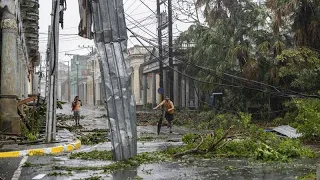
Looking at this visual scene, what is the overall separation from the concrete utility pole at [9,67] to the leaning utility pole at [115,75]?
6867mm

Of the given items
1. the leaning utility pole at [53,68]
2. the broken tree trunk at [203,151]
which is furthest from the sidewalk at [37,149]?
the broken tree trunk at [203,151]

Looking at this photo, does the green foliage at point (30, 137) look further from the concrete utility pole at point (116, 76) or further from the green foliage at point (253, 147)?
the concrete utility pole at point (116, 76)

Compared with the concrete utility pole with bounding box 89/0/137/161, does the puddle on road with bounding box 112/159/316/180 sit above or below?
below

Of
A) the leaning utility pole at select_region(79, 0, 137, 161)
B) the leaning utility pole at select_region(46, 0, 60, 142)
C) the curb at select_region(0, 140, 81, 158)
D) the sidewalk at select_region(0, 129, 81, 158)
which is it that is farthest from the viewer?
the leaning utility pole at select_region(46, 0, 60, 142)

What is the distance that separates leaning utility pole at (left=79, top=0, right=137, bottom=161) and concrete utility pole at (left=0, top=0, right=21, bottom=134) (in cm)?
687

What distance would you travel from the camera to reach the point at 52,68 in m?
14.3

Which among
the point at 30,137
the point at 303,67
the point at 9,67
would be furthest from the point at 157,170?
the point at 303,67

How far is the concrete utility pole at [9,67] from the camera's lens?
1578cm

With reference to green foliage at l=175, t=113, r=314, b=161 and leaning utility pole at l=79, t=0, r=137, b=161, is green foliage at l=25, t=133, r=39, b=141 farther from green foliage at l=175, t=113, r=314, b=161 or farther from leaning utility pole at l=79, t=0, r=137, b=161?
leaning utility pole at l=79, t=0, r=137, b=161

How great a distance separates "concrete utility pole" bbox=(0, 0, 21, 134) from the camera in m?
15.8

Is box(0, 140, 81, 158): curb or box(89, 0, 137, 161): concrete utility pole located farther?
box(0, 140, 81, 158): curb

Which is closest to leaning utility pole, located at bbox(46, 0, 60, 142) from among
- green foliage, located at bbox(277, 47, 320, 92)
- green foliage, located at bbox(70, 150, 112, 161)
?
green foliage, located at bbox(70, 150, 112, 161)

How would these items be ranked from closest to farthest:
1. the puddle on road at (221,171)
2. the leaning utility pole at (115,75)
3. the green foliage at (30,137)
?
the puddle on road at (221,171), the leaning utility pole at (115,75), the green foliage at (30,137)

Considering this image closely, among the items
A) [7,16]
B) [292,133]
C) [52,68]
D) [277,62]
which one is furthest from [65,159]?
[277,62]
